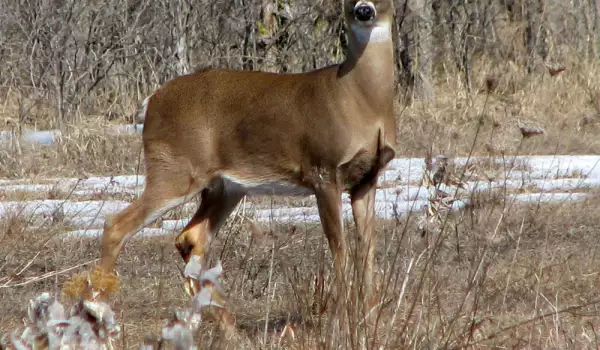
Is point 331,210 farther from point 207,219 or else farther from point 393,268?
point 393,268

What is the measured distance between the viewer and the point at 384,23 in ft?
17.8

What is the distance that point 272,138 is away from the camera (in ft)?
18.2

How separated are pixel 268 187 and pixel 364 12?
955mm

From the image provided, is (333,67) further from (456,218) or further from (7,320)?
(7,320)

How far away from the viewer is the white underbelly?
5492mm

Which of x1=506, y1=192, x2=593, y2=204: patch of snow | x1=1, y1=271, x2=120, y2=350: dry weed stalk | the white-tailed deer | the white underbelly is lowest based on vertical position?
x1=506, y1=192, x2=593, y2=204: patch of snow

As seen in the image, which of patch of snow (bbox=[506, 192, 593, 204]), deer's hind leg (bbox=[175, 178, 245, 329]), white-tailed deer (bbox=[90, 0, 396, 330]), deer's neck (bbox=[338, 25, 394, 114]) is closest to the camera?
white-tailed deer (bbox=[90, 0, 396, 330])

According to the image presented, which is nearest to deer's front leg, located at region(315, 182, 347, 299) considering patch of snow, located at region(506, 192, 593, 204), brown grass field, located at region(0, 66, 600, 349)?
brown grass field, located at region(0, 66, 600, 349)

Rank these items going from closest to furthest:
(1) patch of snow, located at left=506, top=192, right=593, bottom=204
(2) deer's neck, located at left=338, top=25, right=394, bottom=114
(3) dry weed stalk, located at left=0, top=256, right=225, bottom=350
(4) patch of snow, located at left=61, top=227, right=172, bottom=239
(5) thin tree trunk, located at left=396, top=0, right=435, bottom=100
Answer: (3) dry weed stalk, located at left=0, top=256, right=225, bottom=350
(2) deer's neck, located at left=338, top=25, right=394, bottom=114
(4) patch of snow, located at left=61, top=227, right=172, bottom=239
(1) patch of snow, located at left=506, top=192, right=593, bottom=204
(5) thin tree trunk, located at left=396, top=0, right=435, bottom=100

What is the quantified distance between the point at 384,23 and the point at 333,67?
38cm

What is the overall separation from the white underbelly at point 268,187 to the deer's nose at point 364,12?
84 cm

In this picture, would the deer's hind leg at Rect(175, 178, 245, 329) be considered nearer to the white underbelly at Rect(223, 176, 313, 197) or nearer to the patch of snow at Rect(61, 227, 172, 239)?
the white underbelly at Rect(223, 176, 313, 197)

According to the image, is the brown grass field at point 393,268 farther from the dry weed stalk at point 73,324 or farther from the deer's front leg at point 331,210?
the dry weed stalk at point 73,324

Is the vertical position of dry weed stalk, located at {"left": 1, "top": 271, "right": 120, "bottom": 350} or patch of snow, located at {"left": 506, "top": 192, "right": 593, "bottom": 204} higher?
dry weed stalk, located at {"left": 1, "top": 271, "right": 120, "bottom": 350}
